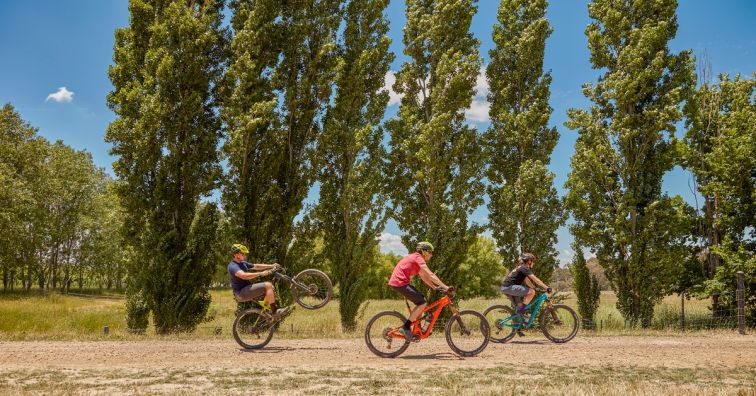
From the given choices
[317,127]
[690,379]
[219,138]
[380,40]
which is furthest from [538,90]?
[690,379]

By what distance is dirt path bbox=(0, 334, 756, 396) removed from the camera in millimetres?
7617

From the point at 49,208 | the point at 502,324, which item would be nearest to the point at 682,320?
the point at 502,324

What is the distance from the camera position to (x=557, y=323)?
42.9 ft

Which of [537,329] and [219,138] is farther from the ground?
[219,138]

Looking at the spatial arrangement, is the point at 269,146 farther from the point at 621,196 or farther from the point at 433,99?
the point at 621,196

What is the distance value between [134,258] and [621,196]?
→ 1925cm

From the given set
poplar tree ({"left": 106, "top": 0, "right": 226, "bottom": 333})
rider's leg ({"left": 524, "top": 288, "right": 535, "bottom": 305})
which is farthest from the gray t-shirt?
poplar tree ({"left": 106, "top": 0, "right": 226, "bottom": 333})

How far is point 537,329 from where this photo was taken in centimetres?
1370

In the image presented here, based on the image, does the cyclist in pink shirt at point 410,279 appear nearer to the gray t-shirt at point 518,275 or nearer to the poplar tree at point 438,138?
the gray t-shirt at point 518,275

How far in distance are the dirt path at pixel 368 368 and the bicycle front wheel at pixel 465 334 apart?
245mm

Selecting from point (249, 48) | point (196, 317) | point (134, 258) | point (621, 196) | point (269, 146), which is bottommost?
point (196, 317)

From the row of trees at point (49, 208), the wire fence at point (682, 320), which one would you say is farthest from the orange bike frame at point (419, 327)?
the row of trees at point (49, 208)

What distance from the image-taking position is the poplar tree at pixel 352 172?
61.7 ft

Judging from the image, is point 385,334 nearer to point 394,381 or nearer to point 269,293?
point 394,381
